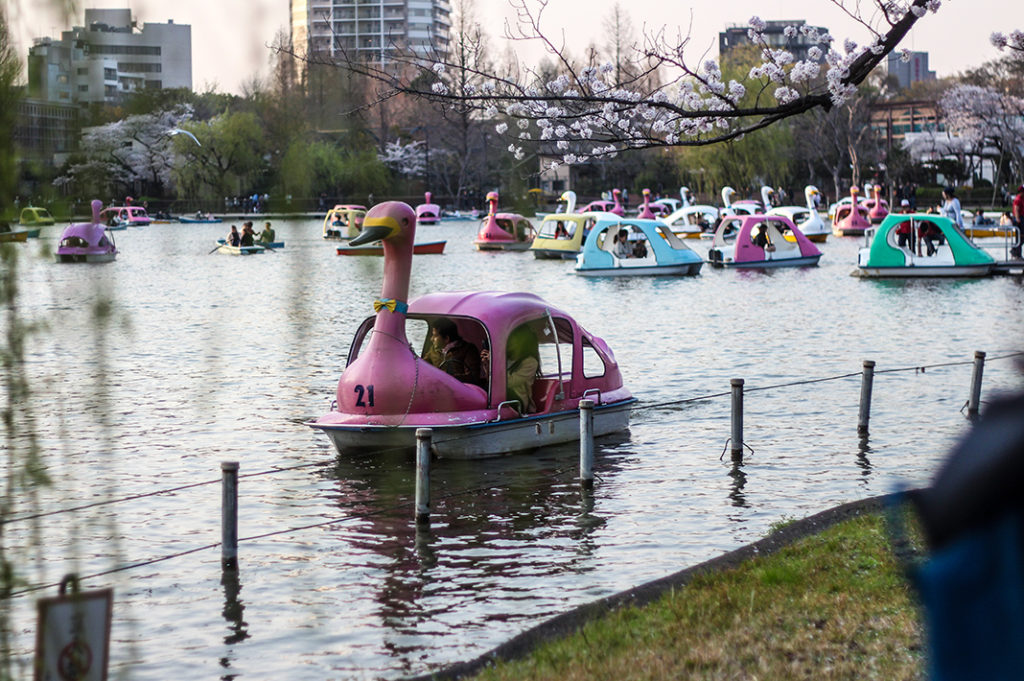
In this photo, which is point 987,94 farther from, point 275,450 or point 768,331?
point 275,450

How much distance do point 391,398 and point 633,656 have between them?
6901mm

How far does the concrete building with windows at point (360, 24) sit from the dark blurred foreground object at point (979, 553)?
1055 mm

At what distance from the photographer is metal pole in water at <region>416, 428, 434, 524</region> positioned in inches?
416

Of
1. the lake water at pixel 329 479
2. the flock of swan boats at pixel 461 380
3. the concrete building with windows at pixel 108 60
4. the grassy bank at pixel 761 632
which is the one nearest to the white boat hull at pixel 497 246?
the lake water at pixel 329 479

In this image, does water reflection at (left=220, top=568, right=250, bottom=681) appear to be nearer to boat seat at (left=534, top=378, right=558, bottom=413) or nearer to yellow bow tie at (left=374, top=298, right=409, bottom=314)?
yellow bow tie at (left=374, top=298, right=409, bottom=314)

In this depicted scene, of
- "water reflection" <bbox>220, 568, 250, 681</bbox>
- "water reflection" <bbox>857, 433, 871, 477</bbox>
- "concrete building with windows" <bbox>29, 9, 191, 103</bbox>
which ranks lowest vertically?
"water reflection" <bbox>220, 568, 250, 681</bbox>

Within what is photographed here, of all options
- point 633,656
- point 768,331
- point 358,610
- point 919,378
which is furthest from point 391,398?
point 768,331

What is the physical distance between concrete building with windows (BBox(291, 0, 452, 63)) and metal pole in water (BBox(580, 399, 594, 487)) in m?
10.2

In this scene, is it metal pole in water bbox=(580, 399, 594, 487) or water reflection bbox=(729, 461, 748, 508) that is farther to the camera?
water reflection bbox=(729, 461, 748, 508)

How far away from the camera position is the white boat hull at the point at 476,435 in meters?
13.0

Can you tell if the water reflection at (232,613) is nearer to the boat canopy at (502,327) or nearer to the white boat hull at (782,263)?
the boat canopy at (502,327)

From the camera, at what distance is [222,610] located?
30.1 feet

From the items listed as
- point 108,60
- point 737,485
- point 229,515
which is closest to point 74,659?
point 108,60

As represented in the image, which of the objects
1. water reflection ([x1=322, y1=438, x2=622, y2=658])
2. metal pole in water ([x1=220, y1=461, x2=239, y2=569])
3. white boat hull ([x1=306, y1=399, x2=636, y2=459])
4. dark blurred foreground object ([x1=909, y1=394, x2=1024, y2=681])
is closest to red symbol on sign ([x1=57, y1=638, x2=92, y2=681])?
dark blurred foreground object ([x1=909, y1=394, x2=1024, y2=681])
